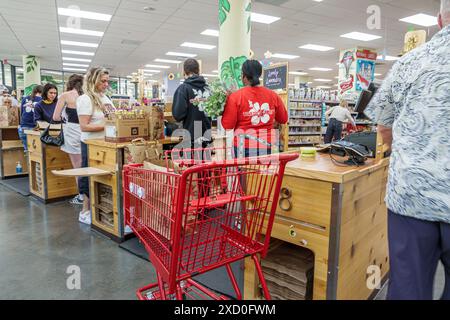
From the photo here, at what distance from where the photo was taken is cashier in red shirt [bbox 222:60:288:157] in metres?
2.75

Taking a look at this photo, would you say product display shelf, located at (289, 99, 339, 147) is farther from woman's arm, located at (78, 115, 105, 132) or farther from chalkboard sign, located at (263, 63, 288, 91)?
woman's arm, located at (78, 115, 105, 132)

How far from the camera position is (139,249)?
288cm

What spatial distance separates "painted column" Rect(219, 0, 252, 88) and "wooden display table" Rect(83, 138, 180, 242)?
188 cm

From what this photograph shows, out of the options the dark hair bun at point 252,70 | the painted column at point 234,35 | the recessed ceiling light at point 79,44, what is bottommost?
the dark hair bun at point 252,70

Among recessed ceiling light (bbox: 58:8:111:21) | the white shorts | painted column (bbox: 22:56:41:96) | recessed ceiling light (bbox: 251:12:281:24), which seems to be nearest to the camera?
the white shorts

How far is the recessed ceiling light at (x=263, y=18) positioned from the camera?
25.7ft

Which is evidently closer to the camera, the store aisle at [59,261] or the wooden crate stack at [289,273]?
the wooden crate stack at [289,273]

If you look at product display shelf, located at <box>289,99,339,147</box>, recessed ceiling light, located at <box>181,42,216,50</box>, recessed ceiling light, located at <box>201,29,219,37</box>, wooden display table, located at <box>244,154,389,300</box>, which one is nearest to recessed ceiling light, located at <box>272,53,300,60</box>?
recessed ceiling light, located at <box>181,42,216,50</box>

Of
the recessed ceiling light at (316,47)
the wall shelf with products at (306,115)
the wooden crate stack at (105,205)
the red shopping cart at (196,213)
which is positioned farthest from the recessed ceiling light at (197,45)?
the red shopping cart at (196,213)

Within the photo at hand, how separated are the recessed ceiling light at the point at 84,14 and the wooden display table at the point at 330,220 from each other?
7.80m

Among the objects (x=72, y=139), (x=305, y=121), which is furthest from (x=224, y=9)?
(x=305, y=121)

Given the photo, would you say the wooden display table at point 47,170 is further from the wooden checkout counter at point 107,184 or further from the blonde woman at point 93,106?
the wooden checkout counter at point 107,184

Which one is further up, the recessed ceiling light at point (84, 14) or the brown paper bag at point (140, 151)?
the recessed ceiling light at point (84, 14)

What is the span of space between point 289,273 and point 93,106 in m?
2.57
